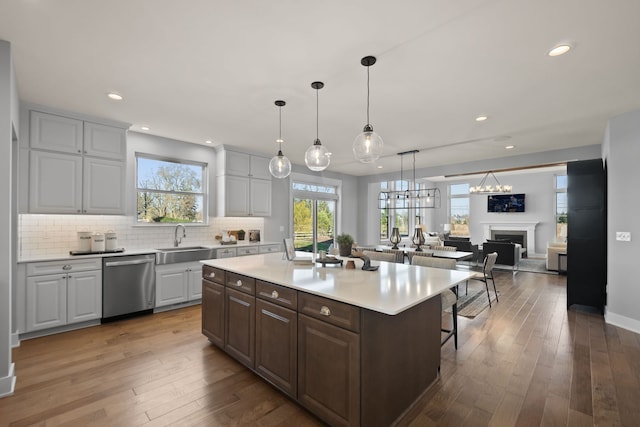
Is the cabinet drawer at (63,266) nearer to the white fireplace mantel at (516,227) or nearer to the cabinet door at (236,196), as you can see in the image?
the cabinet door at (236,196)

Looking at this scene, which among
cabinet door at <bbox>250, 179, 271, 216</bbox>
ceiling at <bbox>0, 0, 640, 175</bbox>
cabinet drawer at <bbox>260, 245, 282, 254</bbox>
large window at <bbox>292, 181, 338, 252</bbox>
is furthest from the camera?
large window at <bbox>292, 181, 338, 252</bbox>

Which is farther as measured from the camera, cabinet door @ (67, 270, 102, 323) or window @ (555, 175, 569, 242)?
window @ (555, 175, 569, 242)

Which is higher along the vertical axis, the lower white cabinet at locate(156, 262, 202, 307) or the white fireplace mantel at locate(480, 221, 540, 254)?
the white fireplace mantel at locate(480, 221, 540, 254)

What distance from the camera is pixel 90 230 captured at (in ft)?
13.6

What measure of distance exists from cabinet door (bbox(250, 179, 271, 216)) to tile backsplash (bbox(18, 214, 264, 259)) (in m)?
0.65

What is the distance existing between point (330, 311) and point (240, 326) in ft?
3.89

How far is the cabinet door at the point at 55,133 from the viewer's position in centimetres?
346

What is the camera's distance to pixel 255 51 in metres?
2.37

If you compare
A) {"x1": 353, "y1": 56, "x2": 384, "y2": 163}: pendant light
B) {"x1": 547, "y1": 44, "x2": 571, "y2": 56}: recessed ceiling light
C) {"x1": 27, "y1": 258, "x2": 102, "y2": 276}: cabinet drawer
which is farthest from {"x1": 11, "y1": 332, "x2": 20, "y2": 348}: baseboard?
{"x1": 547, "y1": 44, "x2": 571, "y2": 56}: recessed ceiling light

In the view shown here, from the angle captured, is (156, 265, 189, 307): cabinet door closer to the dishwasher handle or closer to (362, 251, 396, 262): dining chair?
the dishwasher handle

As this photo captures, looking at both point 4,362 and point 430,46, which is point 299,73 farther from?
point 4,362

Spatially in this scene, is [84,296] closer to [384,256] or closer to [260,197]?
[260,197]

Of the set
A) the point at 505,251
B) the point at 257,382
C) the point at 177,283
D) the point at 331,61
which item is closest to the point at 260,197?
the point at 177,283

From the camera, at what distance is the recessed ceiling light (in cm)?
224
